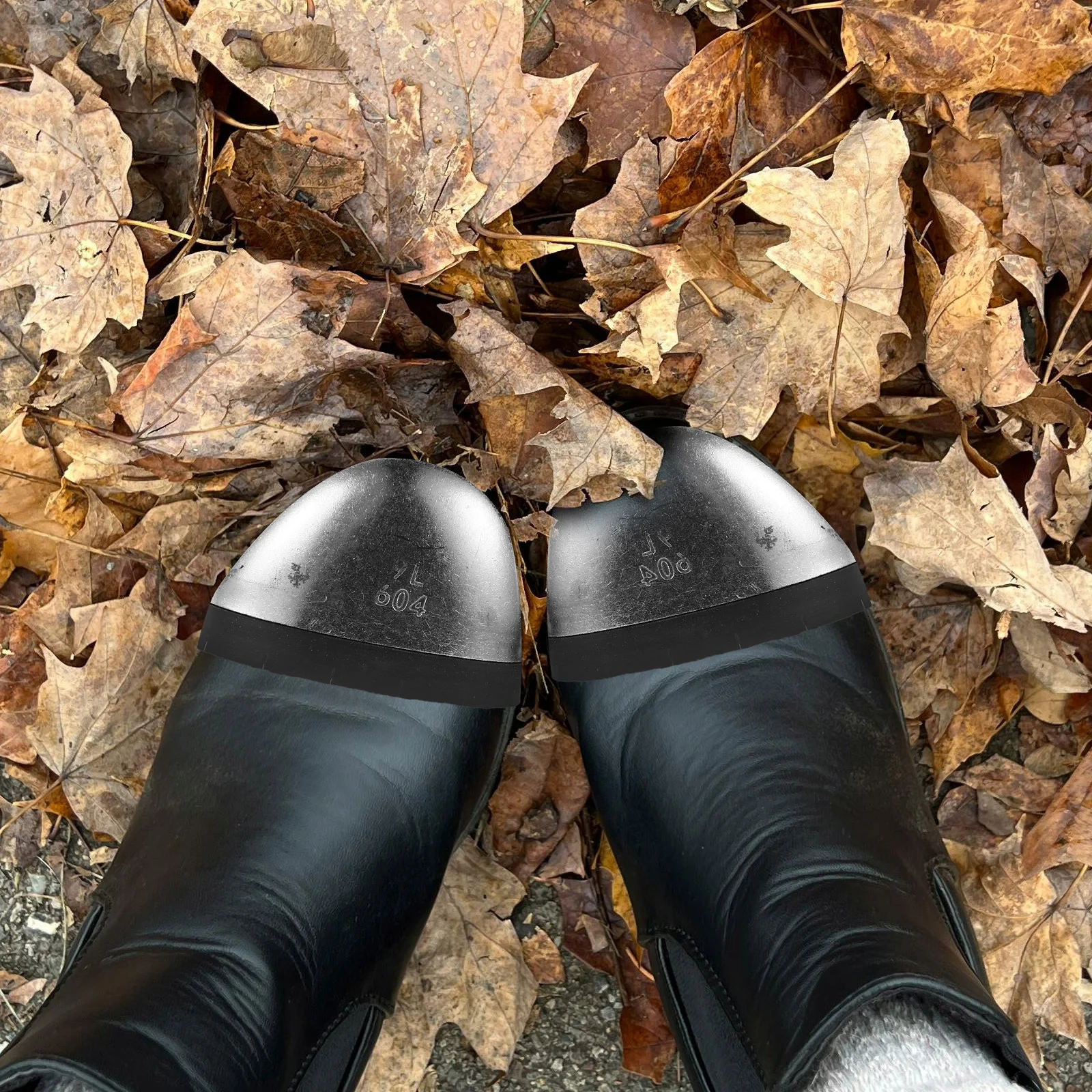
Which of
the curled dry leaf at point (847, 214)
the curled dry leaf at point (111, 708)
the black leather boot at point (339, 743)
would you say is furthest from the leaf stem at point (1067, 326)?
the curled dry leaf at point (111, 708)

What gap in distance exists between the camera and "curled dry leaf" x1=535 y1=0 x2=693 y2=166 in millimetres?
1220

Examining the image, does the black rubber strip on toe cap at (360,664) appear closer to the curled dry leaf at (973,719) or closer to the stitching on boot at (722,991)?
the stitching on boot at (722,991)

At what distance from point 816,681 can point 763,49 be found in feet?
2.85

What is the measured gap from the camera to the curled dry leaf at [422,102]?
3.76ft

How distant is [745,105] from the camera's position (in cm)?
127

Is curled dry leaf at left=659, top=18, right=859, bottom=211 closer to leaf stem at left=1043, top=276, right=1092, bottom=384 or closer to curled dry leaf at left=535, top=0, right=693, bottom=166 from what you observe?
curled dry leaf at left=535, top=0, right=693, bottom=166

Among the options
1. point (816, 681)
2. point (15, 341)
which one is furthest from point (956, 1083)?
point (15, 341)

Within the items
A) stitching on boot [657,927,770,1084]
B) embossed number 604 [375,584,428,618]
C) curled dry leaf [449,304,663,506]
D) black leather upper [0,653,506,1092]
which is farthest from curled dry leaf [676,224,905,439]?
stitching on boot [657,927,770,1084]

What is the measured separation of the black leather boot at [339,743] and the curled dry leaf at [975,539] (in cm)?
55

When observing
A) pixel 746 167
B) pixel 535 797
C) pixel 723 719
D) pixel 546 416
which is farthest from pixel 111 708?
pixel 746 167

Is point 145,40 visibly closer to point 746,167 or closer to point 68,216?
point 68,216

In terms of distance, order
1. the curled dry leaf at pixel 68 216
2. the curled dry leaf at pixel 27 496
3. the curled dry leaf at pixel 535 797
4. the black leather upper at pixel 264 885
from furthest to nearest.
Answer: the curled dry leaf at pixel 535 797, the curled dry leaf at pixel 27 496, the curled dry leaf at pixel 68 216, the black leather upper at pixel 264 885

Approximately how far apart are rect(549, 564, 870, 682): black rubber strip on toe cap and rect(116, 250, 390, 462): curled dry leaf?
1.68 ft

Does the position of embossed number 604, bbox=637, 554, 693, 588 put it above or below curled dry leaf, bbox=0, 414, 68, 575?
above
